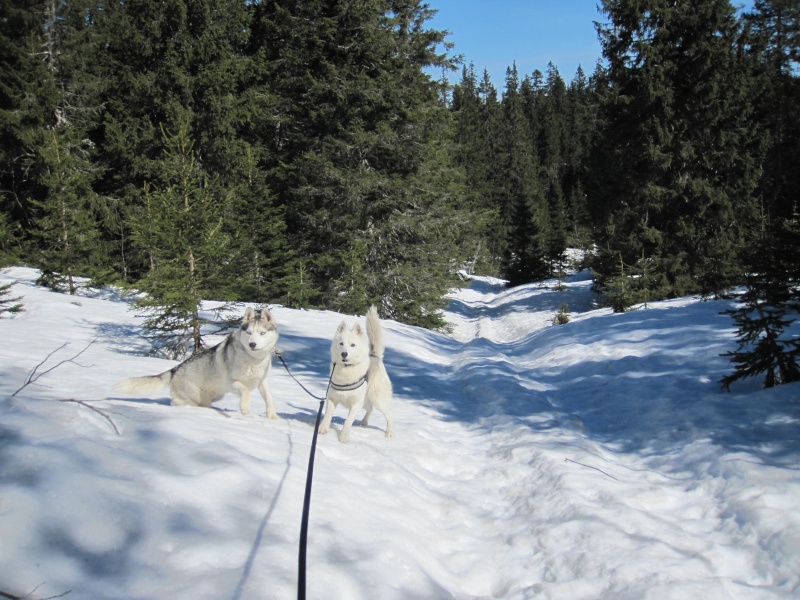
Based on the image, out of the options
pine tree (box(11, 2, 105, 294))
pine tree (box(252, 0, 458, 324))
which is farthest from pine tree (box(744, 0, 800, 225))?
pine tree (box(11, 2, 105, 294))

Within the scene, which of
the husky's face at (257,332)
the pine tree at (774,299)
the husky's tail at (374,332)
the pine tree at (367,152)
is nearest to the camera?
the husky's face at (257,332)

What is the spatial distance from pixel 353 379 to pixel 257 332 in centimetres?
118

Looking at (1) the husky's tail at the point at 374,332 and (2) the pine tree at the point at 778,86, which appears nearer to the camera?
(1) the husky's tail at the point at 374,332

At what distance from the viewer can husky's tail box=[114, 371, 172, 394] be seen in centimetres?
513

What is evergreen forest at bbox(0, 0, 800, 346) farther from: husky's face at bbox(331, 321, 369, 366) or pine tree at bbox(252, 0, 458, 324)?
husky's face at bbox(331, 321, 369, 366)

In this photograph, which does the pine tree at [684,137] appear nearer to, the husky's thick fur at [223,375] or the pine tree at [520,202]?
the husky's thick fur at [223,375]

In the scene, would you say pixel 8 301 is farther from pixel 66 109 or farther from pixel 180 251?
pixel 66 109

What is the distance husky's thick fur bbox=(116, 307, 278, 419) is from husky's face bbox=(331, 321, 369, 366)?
71 centimetres

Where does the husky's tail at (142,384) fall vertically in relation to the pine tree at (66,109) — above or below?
below

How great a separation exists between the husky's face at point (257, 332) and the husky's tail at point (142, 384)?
3.55 feet

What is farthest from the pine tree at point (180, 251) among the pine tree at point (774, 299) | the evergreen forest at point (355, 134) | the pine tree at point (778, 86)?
the pine tree at point (778, 86)

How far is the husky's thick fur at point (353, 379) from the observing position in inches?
207

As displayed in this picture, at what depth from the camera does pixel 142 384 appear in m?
5.26

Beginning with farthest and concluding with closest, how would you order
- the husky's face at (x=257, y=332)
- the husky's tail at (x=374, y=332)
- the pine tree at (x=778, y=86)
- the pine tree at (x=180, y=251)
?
the pine tree at (x=778, y=86)
the pine tree at (x=180, y=251)
the husky's tail at (x=374, y=332)
the husky's face at (x=257, y=332)
